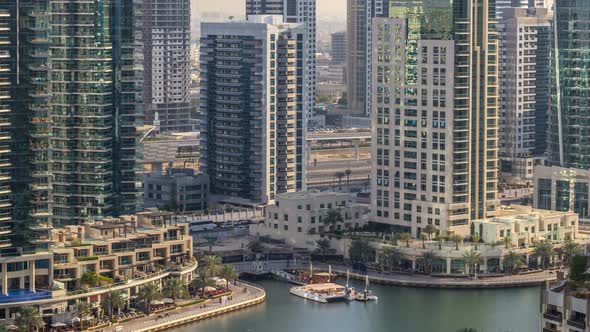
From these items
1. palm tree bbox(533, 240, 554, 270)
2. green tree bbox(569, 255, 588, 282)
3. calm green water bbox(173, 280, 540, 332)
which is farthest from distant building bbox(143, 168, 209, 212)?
green tree bbox(569, 255, 588, 282)

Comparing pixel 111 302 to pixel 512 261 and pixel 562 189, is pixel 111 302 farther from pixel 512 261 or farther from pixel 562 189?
pixel 562 189

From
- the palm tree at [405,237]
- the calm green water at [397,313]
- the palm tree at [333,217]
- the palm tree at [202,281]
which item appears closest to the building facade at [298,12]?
the palm tree at [333,217]

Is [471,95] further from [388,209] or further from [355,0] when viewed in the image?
[355,0]

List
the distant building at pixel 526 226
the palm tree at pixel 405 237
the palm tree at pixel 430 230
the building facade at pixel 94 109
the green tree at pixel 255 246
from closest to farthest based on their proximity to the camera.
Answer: the building facade at pixel 94 109 < the palm tree at pixel 405 237 < the palm tree at pixel 430 230 < the distant building at pixel 526 226 < the green tree at pixel 255 246

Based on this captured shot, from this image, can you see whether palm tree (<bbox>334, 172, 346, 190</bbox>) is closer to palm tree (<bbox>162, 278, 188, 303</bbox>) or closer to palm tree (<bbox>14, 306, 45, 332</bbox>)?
palm tree (<bbox>162, 278, 188, 303</bbox>)

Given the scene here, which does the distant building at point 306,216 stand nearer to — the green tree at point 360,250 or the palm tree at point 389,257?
the green tree at point 360,250

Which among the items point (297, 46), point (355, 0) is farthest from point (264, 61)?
point (355, 0)
